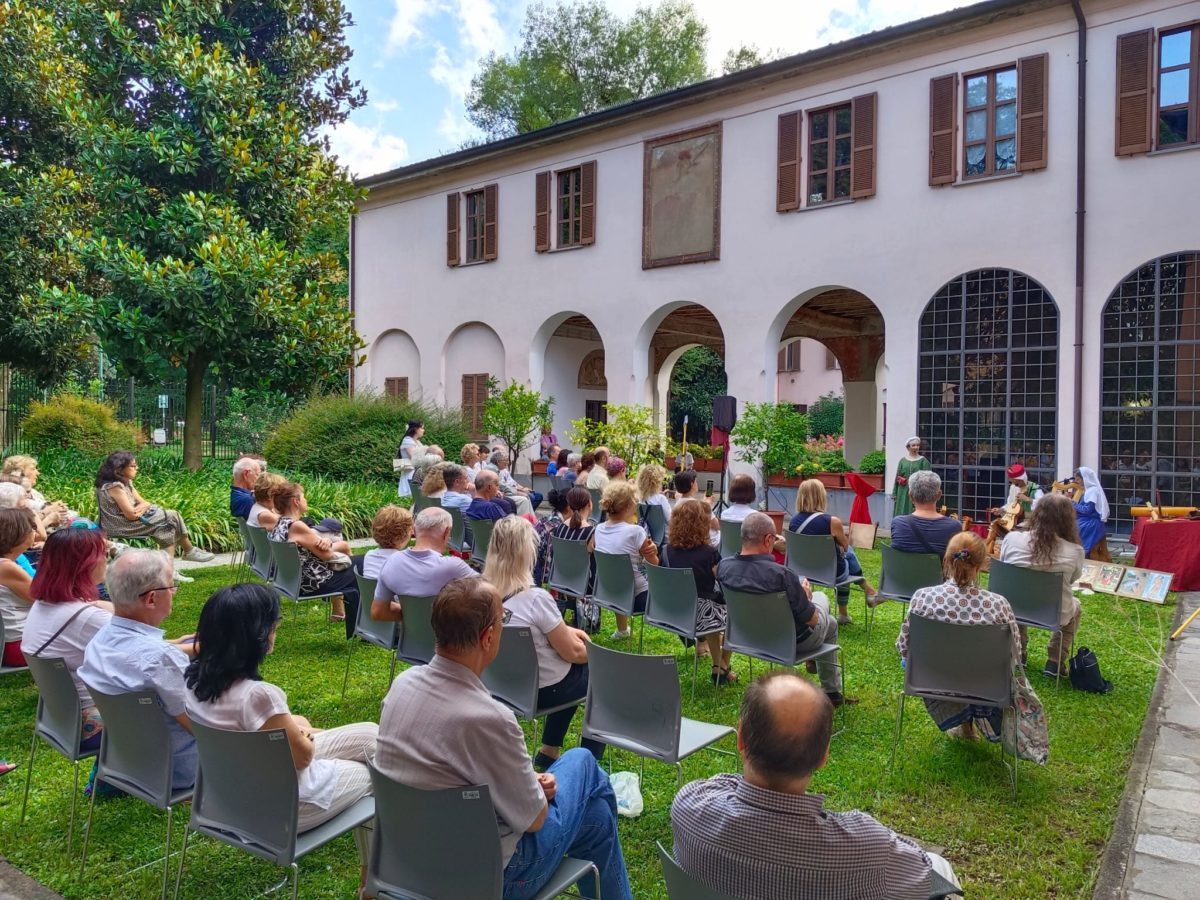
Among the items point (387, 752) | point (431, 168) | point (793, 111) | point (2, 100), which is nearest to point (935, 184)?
point (793, 111)

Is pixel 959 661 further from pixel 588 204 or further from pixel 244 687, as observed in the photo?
pixel 588 204

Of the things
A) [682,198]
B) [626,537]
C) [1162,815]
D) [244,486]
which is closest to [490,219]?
[682,198]

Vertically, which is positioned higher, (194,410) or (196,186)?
(196,186)

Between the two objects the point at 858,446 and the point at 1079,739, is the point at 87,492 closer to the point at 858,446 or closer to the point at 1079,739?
the point at 1079,739

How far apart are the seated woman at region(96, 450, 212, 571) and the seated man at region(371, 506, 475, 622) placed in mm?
3631

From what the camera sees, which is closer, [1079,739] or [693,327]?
[1079,739]

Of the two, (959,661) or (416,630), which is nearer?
(959,661)

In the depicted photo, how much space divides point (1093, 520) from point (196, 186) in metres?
14.3

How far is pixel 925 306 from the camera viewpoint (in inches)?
530

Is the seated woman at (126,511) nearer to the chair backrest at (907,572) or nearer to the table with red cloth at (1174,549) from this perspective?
the chair backrest at (907,572)

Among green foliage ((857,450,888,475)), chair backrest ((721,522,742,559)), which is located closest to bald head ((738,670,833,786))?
chair backrest ((721,522,742,559))

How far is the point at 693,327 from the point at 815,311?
9.58ft

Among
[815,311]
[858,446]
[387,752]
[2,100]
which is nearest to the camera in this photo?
[387,752]

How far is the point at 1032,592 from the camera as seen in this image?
559 cm
